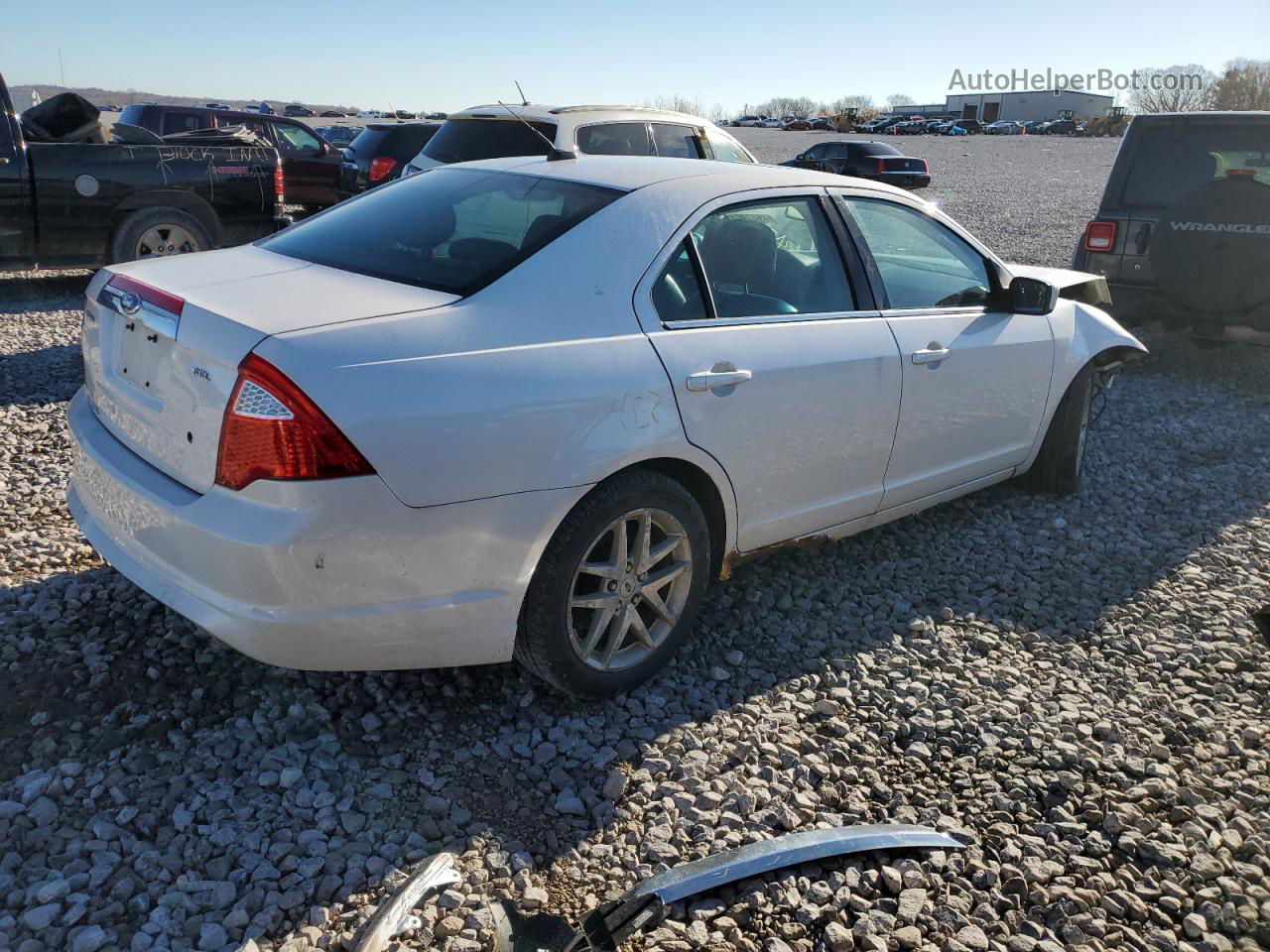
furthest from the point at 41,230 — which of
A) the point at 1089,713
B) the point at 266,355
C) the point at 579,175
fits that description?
the point at 1089,713

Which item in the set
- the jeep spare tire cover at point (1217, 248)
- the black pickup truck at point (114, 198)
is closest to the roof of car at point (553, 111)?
the black pickup truck at point (114, 198)

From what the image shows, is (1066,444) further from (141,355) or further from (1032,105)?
(1032,105)

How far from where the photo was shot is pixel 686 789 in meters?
2.95

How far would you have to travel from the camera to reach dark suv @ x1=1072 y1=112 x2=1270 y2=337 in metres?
6.64

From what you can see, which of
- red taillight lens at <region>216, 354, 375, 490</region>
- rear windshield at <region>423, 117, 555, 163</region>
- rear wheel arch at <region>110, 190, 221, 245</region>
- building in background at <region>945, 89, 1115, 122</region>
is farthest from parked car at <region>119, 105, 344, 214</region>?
building in background at <region>945, 89, 1115, 122</region>

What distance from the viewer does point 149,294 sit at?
2977 mm

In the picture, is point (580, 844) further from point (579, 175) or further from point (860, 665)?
point (579, 175)

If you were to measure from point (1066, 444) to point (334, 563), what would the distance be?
3856 millimetres

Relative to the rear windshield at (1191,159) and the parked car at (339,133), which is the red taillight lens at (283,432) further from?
the parked car at (339,133)

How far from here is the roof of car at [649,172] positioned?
356 cm

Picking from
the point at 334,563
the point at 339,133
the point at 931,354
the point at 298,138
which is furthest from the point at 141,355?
the point at 339,133

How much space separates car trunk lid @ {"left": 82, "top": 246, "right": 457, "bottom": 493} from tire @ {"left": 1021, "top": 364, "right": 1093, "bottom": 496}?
3.41m

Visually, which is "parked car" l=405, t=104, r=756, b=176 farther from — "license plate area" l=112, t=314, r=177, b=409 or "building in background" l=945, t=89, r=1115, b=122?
"building in background" l=945, t=89, r=1115, b=122

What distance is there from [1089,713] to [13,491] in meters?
4.47
